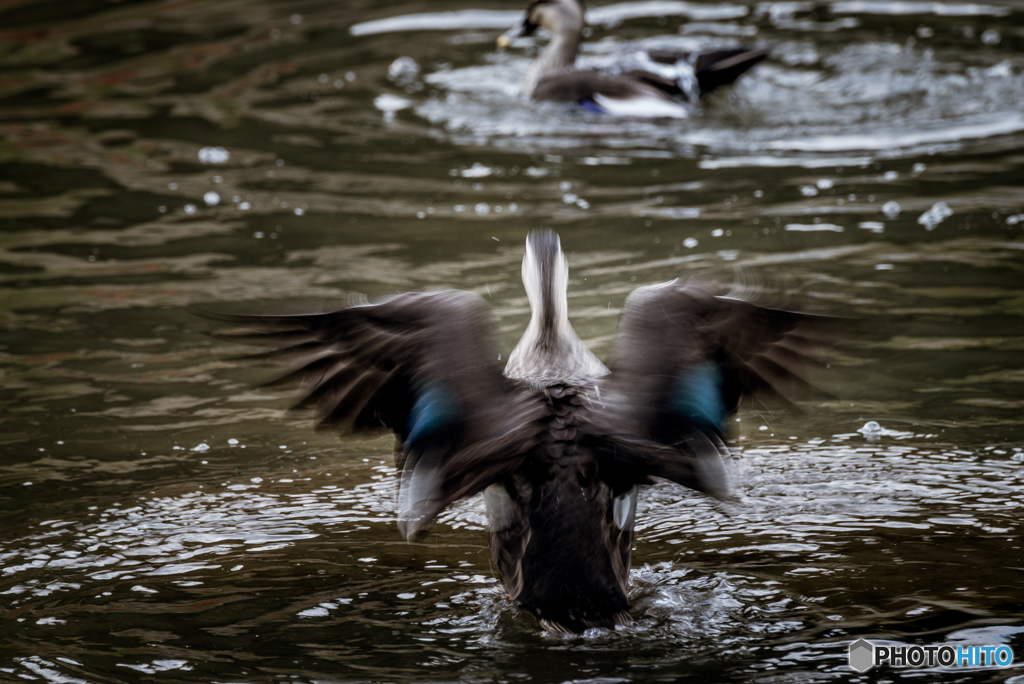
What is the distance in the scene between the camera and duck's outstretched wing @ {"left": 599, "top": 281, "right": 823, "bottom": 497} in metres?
3.14

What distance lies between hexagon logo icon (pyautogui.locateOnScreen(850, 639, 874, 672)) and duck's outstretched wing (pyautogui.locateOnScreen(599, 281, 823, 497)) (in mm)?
665

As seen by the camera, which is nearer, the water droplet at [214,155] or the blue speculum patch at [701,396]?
the blue speculum patch at [701,396]

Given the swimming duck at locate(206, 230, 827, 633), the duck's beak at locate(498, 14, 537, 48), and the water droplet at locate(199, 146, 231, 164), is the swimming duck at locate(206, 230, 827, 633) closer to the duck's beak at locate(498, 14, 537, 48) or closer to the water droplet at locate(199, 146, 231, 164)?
the water droplet at locate(199, 146, 231, 164)

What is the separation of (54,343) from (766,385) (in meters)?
3.82

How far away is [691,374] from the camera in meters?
3.42

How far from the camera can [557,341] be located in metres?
3.78

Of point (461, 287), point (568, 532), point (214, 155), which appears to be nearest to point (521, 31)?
point (214, 155)

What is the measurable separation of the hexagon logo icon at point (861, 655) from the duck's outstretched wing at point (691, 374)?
665mm

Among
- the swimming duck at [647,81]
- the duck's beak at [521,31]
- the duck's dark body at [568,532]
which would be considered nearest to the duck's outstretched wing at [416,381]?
the duck's dark body at [568,532]

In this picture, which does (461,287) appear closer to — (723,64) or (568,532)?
(568,532)

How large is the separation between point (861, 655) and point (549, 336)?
134cm

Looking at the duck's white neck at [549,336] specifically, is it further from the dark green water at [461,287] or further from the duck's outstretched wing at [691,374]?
the dark green water at [461,287]

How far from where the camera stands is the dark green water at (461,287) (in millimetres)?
3533

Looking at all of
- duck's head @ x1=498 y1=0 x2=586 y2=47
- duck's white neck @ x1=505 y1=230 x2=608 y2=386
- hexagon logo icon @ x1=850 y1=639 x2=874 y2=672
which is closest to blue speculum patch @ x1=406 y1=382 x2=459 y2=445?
duck's white neck @ x1=505 y1=230 x2=608 y2=386
